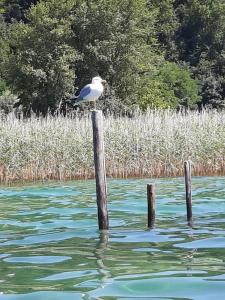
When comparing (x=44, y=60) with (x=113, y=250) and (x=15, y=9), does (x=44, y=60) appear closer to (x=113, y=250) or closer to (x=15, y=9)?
(x=113, y=250)

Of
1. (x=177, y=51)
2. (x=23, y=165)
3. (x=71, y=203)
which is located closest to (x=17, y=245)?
(x=71, y=203)

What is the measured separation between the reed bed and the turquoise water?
13.6 ft

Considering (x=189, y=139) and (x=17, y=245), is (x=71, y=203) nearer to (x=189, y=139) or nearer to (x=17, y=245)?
(x=17, y=245)

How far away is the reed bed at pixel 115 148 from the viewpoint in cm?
1734

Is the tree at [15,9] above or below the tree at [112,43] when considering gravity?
above

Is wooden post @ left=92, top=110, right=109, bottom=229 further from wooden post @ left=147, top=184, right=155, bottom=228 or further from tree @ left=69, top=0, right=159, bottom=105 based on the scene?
tree @ left=69, top=0, right=159, bottom=105

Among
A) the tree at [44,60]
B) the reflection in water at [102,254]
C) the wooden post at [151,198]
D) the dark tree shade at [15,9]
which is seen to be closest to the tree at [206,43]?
the dark tree shade at [15,9]

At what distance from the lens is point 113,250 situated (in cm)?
755

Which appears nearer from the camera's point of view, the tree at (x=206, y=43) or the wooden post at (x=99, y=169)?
the wooden post at (x=99, y=169)

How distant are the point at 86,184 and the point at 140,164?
1.85m

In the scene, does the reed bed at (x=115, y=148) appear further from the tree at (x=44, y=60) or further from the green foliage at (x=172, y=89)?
the green foliage at (x=172, y=89)

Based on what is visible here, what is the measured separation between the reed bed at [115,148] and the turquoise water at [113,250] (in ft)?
13.6

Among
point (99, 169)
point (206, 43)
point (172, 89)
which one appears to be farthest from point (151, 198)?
point (206, 43)

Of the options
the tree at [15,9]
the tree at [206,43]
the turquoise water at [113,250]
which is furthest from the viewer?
the tree at [15,9]
